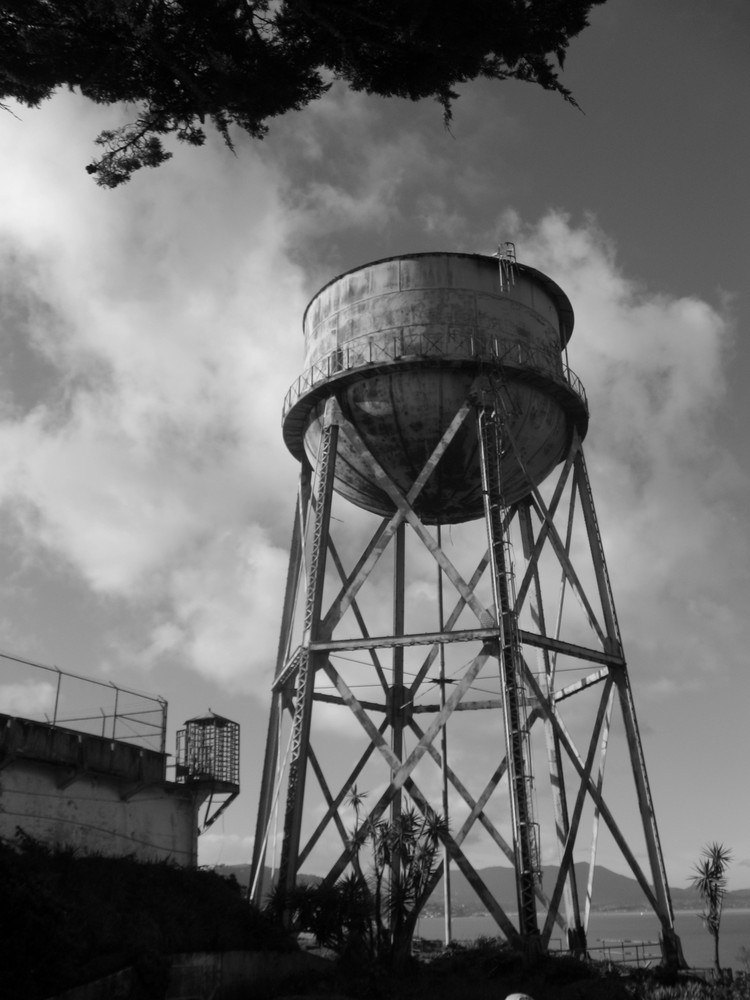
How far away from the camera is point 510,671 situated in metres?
21.0

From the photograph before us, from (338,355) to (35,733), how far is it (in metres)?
11.6

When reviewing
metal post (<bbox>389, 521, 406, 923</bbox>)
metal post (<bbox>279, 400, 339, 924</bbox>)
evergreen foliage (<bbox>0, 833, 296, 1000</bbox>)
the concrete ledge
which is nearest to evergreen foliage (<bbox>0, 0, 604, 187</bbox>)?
evergreen foliage (<bbox>0, 833, 296, 1000</bbox>)

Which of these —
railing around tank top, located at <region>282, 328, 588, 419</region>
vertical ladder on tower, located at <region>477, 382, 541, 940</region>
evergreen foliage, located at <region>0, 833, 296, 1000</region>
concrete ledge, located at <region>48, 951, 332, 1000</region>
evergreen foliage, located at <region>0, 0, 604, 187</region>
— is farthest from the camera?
railing around tank top, located at <region>282, 328, 588, 419</region>

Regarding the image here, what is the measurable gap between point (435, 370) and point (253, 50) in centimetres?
1372

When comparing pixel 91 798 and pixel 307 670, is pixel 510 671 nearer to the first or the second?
pixel 307 670

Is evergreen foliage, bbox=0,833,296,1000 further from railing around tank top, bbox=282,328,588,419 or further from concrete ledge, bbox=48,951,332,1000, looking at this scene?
railing around tank top, bbox=282,328,588,419

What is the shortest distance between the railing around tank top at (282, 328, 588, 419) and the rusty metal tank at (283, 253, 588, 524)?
0.03m

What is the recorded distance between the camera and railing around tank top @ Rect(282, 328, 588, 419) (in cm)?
2439

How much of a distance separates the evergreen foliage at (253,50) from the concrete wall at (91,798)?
12.9 metres

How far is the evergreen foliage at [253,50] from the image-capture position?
410 inches

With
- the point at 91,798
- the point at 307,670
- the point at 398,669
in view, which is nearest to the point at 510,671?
the point at 307,670

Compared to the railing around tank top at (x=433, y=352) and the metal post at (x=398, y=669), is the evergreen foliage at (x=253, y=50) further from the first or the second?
the metal post at (x=398, y=669)

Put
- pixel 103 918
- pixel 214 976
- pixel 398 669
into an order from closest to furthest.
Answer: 1. pixel 103 918
2. pixel 214 976
3. pixel 398 669

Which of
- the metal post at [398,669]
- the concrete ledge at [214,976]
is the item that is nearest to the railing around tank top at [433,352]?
the metal post at [398,669]
